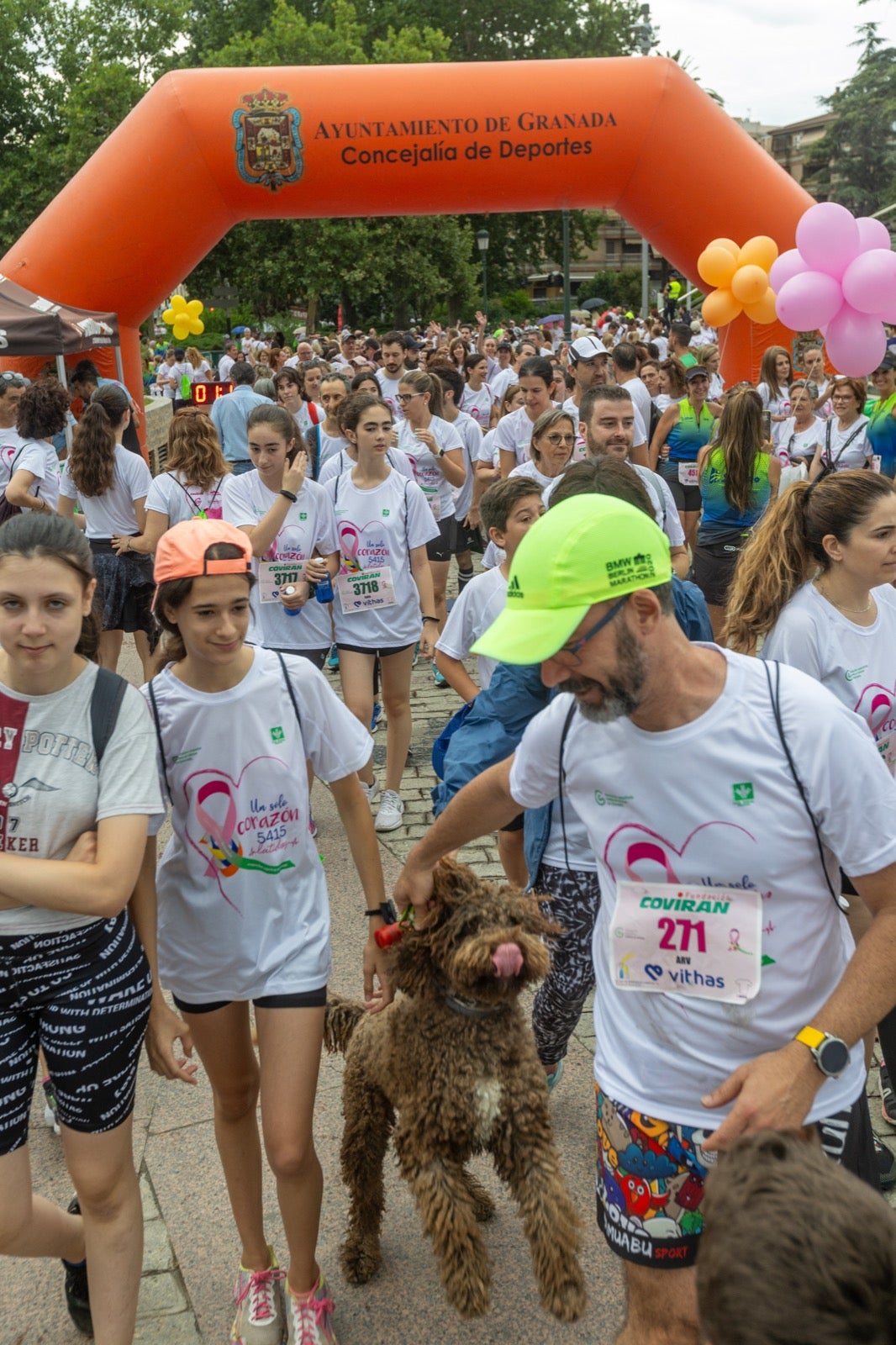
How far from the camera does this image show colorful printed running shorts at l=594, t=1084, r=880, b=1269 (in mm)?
2256

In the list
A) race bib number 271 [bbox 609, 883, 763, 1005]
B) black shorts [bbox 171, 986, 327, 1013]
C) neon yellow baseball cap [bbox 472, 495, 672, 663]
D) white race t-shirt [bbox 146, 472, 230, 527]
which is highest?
white race t-shirt [bbox 146, 472, 230, 527]

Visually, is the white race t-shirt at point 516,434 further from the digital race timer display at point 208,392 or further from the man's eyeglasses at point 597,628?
the man's eyeglasses at point 597,628

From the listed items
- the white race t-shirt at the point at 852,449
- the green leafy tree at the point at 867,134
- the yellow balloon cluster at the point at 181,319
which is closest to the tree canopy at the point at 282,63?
the yellow balloon cluster at the point at 181,319

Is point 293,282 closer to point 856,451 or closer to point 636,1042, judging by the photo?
point 856,451

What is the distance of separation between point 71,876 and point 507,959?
0.94m

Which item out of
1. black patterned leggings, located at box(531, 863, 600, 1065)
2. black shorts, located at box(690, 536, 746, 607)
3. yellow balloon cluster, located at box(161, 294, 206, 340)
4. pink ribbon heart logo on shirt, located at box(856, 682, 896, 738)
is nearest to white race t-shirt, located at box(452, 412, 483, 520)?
black shorts, located at box(690, 536, 746, 607)

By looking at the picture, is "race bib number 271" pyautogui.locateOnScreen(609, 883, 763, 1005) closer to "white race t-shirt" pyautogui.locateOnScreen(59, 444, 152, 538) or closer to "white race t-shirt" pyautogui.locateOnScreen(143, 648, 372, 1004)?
"white race t-shirt" pyautogui.locateOnScreen(143, 648, 372, 1004)

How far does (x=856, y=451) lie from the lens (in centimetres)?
895

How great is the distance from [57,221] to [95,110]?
32.5 meters

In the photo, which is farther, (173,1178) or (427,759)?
(427,759)

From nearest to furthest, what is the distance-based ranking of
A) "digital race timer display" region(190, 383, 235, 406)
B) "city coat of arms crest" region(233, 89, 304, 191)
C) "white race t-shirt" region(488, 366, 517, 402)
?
1. "city coat of arms crest" region(233, 89, 304, 191)
2. "digital race timer display" region(190, 383, 235, 406)
3. "white race t-shirt" region(488, 366, 517, 402)

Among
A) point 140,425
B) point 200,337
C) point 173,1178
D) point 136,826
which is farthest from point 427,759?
point 200,337

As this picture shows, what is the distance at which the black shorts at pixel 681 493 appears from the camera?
10.5 metres

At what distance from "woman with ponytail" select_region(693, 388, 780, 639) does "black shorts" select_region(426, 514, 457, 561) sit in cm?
220
